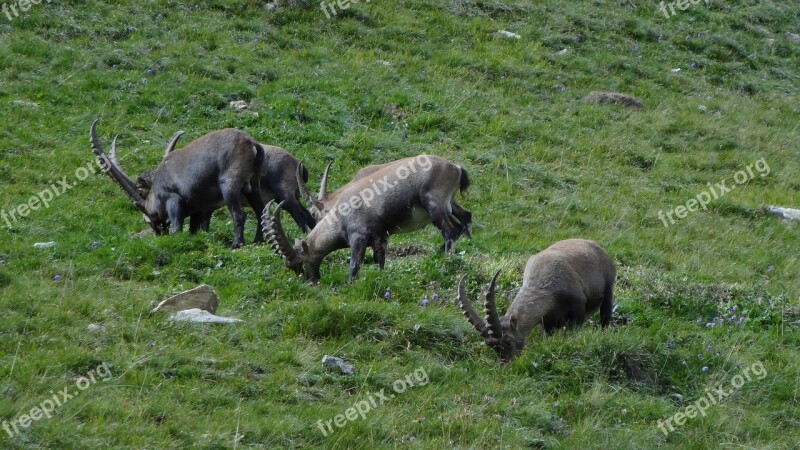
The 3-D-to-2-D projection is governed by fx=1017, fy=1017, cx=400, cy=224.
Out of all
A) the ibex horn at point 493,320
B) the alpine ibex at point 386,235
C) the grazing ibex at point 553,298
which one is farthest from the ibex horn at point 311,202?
the ibex horn at point 493,320

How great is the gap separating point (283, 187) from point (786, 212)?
364 inches

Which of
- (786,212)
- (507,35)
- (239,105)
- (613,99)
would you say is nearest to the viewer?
(786,212)

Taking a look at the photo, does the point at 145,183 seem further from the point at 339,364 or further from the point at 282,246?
the point at 339,364

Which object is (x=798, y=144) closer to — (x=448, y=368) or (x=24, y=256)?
(x=448, y=368)

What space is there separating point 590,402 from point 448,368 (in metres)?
1.36

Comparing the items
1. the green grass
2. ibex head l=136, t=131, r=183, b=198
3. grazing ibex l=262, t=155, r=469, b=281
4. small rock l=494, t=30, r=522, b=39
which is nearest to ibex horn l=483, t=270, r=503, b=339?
the green grass

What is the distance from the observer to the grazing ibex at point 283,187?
48.6ft

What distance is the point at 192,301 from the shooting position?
33.3 ft

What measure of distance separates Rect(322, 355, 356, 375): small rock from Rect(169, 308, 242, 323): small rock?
1150mm

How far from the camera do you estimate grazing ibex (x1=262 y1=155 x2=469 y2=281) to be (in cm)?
1312

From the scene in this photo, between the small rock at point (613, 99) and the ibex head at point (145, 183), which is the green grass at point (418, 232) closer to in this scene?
the small rock at point (613, 99)

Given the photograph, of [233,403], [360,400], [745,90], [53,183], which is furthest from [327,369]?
[745,90]

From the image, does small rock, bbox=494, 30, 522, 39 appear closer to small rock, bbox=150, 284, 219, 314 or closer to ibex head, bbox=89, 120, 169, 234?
ibex head, bbox=89, 120, 169, 234

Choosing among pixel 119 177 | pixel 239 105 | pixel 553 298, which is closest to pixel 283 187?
pixel 119 177
